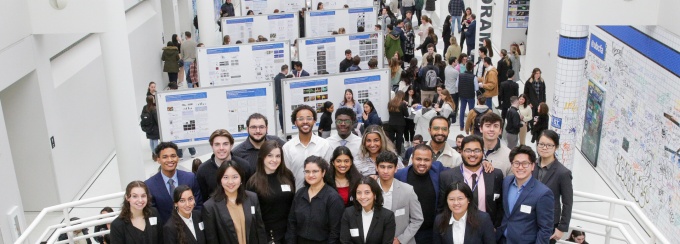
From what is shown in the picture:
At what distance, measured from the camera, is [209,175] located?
6.73m

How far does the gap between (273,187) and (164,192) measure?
38.6 inches

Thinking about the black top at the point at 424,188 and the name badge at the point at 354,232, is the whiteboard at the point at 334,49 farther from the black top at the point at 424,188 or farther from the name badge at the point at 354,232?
the name badge at the point at 354,232

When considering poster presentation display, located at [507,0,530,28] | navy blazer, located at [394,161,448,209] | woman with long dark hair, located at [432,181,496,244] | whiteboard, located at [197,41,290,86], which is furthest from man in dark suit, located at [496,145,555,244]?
poster presentation display, located at [507,0,530,28]

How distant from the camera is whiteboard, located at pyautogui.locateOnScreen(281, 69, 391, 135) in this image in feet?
37.8

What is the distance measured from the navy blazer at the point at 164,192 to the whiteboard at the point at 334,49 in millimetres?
8767

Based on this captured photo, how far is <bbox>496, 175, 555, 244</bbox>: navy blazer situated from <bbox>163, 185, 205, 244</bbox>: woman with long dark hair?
2.59 m

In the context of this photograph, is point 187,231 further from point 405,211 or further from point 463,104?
point 463,104

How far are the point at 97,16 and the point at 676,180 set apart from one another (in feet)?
24.5

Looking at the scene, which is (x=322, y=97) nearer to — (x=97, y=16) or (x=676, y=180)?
(x=97, y=16)

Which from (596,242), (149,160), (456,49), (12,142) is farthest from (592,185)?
(12,142)

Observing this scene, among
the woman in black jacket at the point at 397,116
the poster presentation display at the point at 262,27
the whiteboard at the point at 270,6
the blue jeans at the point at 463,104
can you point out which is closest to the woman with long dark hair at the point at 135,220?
the woman in black jacket at the point at 397,116

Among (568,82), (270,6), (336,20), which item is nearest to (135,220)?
(568,82)

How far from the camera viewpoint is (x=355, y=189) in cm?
600

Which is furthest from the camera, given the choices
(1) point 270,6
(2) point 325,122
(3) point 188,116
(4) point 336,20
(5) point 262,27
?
(1) point 270,6
